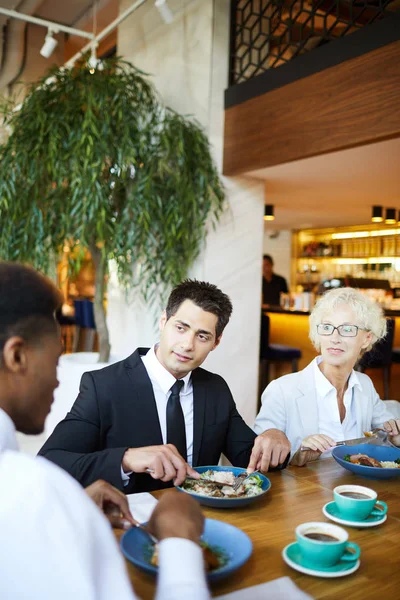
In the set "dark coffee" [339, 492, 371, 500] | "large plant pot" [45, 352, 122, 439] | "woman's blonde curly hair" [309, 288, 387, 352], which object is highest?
"woman's blonde curly hair" [309, 288, 387, 352]

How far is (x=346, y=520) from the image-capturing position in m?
1.31

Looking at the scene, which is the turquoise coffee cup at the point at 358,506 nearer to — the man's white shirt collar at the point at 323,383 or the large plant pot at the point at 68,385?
the man's white shirt collar at the point at 323,383

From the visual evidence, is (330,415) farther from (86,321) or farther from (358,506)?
(86,321)

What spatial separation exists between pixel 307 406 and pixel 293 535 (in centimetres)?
100

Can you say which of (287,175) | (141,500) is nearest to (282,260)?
(287,175)

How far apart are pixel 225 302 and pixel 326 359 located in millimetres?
528

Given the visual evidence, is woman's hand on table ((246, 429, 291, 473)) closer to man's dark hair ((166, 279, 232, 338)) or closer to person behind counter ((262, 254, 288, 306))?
man's dark hair ((166, 279, 232, 338))

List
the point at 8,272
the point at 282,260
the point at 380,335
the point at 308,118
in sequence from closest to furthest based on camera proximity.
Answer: the point at 8,272 < the point at 380,335 < the point at 308,118 < the point at 282,260

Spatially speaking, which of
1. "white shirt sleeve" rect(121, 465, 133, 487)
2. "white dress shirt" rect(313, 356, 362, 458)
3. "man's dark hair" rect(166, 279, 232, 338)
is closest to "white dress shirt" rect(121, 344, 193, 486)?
"man's dark hair" rect(166, 279, 232, 338)

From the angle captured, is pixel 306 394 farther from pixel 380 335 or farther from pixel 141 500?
pixel 141 500

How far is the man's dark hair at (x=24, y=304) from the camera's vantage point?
29.8 inches

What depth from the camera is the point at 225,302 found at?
207 centimetres

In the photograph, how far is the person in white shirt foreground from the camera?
593 millimetres

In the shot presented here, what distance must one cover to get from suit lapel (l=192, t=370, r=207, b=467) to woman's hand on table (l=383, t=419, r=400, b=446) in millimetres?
752
